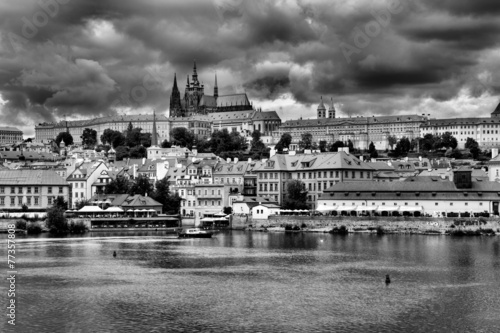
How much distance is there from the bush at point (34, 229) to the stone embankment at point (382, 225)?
66.5 feet

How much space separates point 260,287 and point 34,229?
145 ft

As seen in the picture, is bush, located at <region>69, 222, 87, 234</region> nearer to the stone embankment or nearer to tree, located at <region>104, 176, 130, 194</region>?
the stone embankment

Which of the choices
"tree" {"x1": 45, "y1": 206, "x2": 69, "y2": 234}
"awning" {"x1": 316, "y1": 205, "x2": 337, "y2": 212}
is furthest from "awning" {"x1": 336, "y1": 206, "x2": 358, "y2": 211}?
"tree" {"x1": 45, "y1": 206, "x2": 69, "y2": 234}

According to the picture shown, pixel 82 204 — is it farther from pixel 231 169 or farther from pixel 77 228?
pixel 231 169

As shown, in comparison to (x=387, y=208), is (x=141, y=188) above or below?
above

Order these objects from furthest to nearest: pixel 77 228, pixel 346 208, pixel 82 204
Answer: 1. pixel 82 204
2. pixel 346 208
3. pixel 77 228

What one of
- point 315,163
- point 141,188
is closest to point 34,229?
point 141,188

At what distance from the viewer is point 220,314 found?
36188 mm

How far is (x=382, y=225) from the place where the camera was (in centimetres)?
7806

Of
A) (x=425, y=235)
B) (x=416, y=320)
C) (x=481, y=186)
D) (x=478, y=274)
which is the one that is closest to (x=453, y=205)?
(x=481, y=186)

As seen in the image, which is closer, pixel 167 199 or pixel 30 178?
pixel 30 178

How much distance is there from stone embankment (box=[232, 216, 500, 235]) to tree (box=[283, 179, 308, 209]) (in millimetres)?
7956

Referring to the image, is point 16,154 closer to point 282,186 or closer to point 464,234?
point 282,186

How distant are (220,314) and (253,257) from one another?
21.0 meters
